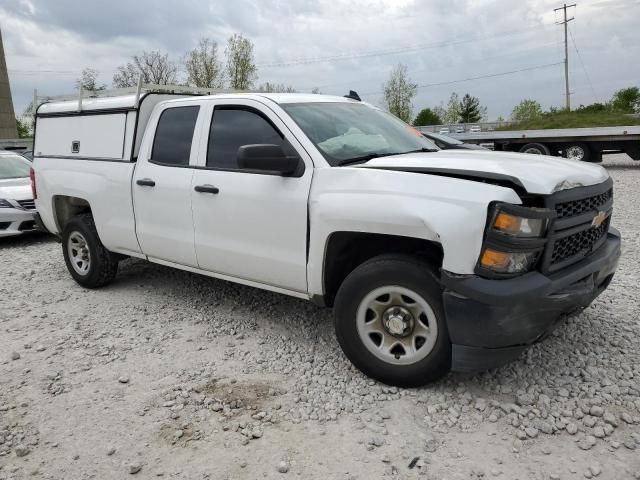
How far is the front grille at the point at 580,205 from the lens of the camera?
3.11 metres

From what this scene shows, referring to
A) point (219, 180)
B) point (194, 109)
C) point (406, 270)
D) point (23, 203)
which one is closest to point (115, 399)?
point (219, 180)

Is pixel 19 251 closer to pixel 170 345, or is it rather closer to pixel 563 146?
pixel 170 345

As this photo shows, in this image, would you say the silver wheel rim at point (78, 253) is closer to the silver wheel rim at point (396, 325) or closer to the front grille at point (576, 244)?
the silver wheel rim at point (396, 325)

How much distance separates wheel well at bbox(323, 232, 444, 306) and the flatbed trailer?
14.4 meters

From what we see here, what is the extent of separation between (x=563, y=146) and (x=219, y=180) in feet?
51.4

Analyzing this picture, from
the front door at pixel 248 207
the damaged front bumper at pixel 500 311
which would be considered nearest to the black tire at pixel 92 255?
the front door at pixel 248 207

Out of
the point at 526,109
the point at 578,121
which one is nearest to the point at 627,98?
the point at 526,109

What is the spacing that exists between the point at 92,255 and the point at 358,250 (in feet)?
10.4

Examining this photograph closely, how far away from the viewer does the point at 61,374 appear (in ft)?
12.4

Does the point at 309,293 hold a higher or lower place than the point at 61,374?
higher

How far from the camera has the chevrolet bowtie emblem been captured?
11.2ft

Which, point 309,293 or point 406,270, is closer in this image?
point 406,270

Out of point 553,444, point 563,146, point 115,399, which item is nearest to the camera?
point 553,444

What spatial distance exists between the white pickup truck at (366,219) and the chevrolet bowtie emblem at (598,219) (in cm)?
1
